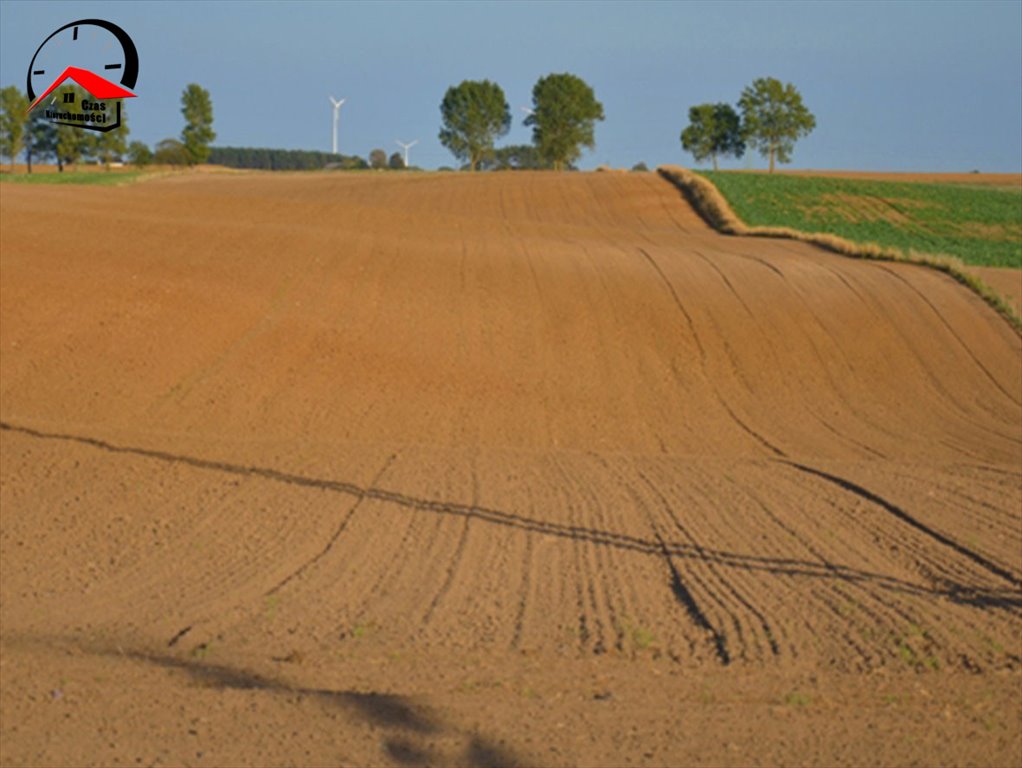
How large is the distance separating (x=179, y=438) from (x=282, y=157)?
13569 cm

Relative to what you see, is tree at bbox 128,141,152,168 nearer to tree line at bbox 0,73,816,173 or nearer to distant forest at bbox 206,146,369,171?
tree line at bbox 0,73,816,173

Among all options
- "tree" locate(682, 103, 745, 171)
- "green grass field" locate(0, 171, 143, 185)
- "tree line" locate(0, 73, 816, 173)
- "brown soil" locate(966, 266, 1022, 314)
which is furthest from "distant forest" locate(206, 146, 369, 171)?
"brown soil" locate(966, 266, 1022, 314)

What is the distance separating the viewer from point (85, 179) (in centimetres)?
6975

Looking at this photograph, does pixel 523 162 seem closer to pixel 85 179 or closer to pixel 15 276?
pixel 85 179

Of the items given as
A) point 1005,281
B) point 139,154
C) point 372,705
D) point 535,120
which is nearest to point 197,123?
point 139,154

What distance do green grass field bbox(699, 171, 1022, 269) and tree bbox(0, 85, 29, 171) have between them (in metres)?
46.4

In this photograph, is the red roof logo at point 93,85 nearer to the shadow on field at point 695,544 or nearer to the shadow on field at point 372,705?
the shadow on field at point 695,544

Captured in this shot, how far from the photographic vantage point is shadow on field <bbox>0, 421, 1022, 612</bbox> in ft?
33.2

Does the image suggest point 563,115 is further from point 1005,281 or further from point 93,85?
point 93,85

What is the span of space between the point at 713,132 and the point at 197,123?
162 feet

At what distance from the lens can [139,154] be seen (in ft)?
305

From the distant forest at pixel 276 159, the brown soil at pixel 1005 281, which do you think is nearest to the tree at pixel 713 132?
the distant forest at pixel 276 159

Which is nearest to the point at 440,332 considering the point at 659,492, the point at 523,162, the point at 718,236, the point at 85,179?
the point at 659,492

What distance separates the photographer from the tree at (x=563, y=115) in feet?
405
